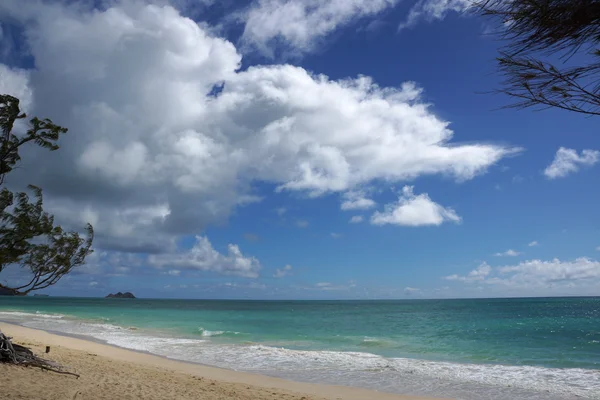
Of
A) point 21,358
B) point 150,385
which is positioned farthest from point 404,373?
point 21,358

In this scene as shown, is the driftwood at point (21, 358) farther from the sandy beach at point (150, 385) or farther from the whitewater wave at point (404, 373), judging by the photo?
the whitewater wave at point (404, 373)

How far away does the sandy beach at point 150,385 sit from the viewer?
31.3 ft

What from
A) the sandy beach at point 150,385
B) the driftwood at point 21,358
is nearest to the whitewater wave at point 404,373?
the sandy beach at point 150,385

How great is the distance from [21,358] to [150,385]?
333 centimetres

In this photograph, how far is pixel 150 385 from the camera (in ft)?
37.2

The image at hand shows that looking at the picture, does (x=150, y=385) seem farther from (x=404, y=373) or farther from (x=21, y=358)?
(x=404, y=373)

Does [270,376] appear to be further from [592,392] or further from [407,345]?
[407,345]

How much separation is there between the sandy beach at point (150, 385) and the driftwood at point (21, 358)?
263 mm

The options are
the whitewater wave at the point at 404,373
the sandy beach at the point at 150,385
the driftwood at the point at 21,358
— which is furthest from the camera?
the whitewater wave at the point at 404,373

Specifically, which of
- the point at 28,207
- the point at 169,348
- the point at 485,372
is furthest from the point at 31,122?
the point at 485,372

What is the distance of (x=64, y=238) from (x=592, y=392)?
15.7m

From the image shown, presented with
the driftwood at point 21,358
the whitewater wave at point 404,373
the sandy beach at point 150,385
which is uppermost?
the driftwood at point 21,358

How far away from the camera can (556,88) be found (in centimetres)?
397

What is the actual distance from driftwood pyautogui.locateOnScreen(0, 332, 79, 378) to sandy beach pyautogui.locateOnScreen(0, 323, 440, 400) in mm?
263
